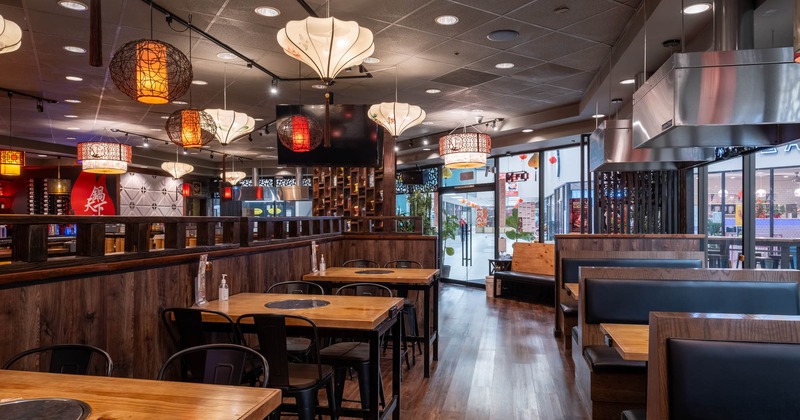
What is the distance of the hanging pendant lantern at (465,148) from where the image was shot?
6914mm

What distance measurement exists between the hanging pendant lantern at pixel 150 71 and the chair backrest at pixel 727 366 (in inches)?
130

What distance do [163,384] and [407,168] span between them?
11.5 metres

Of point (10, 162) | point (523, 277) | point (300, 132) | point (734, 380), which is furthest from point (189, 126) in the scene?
point (523, 277)

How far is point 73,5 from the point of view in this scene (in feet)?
13.9

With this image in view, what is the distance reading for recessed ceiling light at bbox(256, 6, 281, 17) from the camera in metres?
4.37

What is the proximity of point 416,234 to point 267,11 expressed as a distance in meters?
3.33

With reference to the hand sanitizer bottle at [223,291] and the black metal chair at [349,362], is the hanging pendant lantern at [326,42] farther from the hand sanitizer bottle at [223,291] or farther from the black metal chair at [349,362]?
the black metal chair at [349,362]

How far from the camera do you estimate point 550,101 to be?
7.87 metres

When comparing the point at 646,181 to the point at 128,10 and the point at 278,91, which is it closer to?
the point at 278,91

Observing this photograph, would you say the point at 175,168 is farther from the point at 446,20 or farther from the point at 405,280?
the point at 446,20

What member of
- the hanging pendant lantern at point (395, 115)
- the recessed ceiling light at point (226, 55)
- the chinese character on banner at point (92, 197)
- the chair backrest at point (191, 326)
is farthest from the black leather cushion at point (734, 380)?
the chinese character on banner at point (92, 197)

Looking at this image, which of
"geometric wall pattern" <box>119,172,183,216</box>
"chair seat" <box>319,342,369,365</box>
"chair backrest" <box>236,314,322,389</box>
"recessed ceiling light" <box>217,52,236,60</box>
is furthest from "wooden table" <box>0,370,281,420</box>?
"geometric wall pattern" <box>119,172,183,216</box>

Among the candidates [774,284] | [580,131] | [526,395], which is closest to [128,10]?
[526,395]

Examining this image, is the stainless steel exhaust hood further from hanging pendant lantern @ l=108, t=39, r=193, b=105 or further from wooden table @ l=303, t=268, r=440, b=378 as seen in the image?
hanging pendant lantern @ l=108, t=39, r=193, b=105
